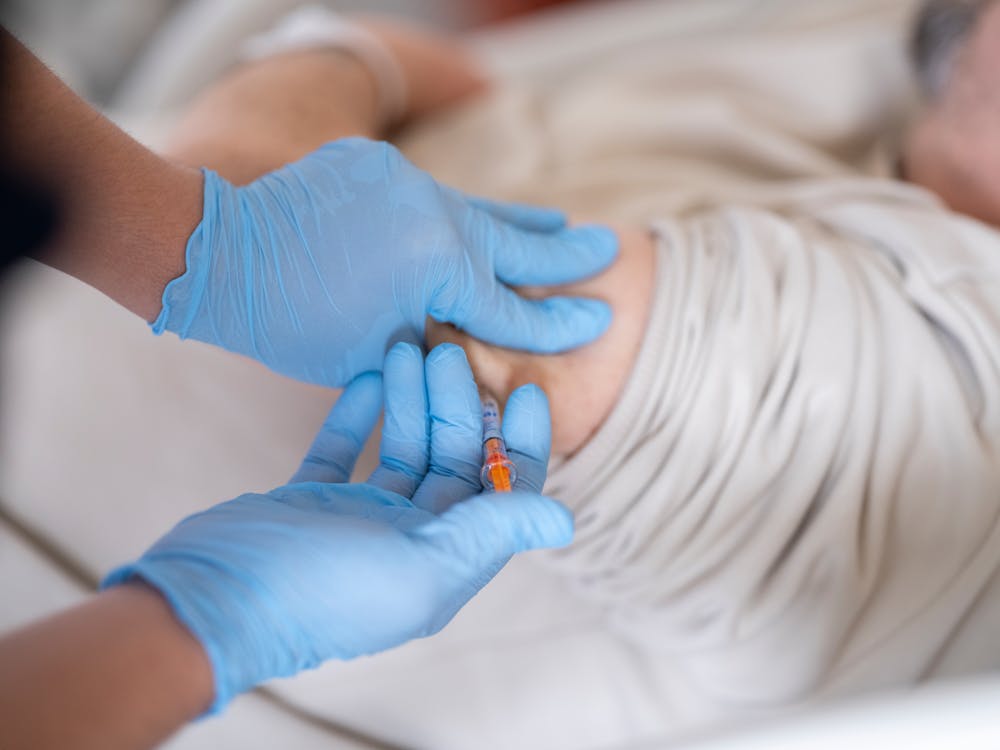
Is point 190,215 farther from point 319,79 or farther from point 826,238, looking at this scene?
point 826,238

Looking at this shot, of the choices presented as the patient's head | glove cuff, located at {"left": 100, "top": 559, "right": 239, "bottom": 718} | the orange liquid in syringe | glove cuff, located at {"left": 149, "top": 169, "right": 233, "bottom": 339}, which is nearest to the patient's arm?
the orange liquid in syringe

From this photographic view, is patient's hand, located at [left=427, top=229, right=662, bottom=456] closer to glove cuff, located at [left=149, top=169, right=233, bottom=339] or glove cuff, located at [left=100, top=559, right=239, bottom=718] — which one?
glove cuff, located at [left=149, top=169, right=233, bottom=339]

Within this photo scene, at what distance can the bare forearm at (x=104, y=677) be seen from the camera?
1.62 feet

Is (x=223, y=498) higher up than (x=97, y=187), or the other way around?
(x=97, y=187)

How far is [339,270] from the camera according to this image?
0.80m

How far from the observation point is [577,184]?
137 centimetres

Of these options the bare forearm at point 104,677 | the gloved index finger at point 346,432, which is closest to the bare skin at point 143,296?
the bare forearm at point 104,677

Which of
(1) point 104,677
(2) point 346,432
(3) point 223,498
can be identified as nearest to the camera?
(1) point 104,677

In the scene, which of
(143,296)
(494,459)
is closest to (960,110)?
(494,459)

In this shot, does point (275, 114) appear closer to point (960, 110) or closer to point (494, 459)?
point (494, 459)

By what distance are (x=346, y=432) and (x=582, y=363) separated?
0.28 m

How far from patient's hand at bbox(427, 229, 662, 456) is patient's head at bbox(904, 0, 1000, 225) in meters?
0.52

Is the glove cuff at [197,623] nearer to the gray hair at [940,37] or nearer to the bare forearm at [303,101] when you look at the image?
the bare forearm at [303,101]

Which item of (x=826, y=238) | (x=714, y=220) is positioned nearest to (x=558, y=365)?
(x=714, y=220)
